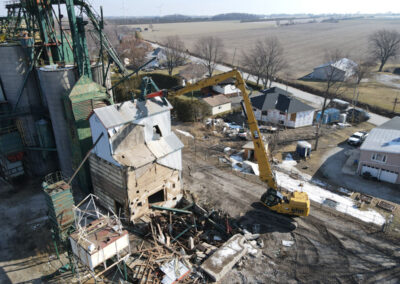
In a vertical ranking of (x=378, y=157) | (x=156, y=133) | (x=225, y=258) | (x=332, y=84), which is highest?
(x=156, y=133)

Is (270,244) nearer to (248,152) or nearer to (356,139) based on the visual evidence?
(248,152)

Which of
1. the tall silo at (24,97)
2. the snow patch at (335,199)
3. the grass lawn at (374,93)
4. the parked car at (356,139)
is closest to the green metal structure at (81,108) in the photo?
the tall silo at (24,97)

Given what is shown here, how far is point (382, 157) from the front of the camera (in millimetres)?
30719

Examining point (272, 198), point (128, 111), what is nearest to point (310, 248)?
point (272, 198)

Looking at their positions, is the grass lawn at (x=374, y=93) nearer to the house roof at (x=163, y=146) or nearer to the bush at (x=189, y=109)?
the bush at (x=189, y=109)

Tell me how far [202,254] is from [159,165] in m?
7.22

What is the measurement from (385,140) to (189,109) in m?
26.0

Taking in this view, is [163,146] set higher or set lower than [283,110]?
higher

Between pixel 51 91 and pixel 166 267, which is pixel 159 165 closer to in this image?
pixel 166 267

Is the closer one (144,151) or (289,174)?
(144,151)

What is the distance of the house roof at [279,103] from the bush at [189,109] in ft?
28.5

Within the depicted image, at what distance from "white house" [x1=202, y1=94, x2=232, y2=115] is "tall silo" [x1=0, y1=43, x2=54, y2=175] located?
26.9 meters

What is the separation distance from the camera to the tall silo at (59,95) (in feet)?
79.8

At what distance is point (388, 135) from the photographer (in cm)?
3300
